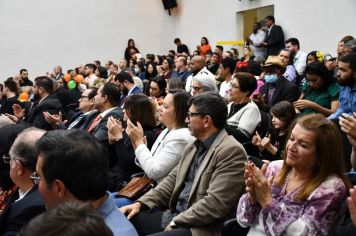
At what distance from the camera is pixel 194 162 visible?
9.48 ft

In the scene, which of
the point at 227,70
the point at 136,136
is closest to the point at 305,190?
the point at 136,136

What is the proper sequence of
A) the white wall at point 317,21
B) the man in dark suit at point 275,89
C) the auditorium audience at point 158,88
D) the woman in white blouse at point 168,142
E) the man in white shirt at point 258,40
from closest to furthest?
1. the woman in white blouse at point 168,142
2. the man in dark suit at point 275,89
3. the auditorium audience at point 158,88
4. the white wall at point 317,21
5. the man in white shirt at point 258,40

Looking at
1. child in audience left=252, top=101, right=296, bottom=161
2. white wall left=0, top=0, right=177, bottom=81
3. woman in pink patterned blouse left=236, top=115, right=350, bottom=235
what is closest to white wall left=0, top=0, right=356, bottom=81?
white wall left=0, top=0, right=177, bottom=81

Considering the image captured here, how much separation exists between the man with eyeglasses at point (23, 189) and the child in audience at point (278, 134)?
1887mm

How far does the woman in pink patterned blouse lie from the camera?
2098 mm

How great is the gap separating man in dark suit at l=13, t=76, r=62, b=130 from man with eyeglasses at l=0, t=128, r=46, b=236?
2.97 m

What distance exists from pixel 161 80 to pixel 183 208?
3.40m

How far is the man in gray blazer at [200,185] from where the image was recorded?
8.52ft

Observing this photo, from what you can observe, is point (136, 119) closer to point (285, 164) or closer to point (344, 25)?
point (285, 164)

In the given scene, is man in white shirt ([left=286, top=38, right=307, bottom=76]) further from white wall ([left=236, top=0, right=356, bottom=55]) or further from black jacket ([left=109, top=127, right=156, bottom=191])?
black jacket ([left=109, top=127, right=156, bottom=191])

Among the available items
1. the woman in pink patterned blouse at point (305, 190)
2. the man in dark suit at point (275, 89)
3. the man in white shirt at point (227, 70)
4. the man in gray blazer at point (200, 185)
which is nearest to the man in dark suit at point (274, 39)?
the man in white shirt at point (227, 70)

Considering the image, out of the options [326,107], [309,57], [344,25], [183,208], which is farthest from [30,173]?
[344,25]

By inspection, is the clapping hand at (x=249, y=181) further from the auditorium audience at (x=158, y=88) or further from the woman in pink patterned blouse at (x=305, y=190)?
the auditorium audience at (x=158, y=88)

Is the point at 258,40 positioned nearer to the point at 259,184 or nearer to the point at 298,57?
the point at 298,57
